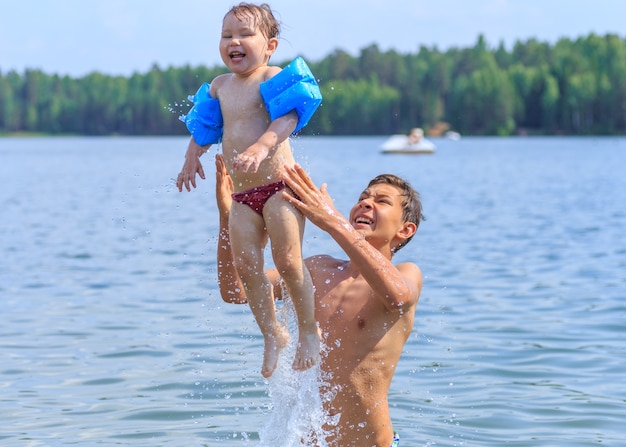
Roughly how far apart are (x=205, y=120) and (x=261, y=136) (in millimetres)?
377

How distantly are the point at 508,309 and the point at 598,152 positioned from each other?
212ft

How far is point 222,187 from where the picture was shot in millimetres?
5457

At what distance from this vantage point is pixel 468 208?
2888cm

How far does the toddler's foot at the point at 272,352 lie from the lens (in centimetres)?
515

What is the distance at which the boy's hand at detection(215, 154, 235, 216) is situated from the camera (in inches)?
213

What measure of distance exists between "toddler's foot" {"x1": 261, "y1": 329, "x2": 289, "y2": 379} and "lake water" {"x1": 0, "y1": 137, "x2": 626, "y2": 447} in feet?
3.09

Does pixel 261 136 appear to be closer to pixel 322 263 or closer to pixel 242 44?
pixel 242 44

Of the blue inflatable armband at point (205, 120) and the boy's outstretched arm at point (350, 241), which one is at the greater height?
the blue inflatable armband at point (205, 120)

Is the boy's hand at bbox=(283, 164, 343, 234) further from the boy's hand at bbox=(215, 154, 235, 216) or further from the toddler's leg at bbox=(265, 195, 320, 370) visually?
the boy's hand at bbox=(215, 154, 235, 216)

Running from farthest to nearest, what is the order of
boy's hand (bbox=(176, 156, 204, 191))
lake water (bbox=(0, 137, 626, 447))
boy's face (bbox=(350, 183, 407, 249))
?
lake water (bbox=(0, 137, 626, 447)) < boy's face (bbox=(350, 183, 407, 249)) < boy's hand (bbox=(176, 156, 204, 191))

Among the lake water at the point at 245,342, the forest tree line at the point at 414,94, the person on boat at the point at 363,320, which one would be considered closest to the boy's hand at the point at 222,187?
the person on boat at the point at 363,320

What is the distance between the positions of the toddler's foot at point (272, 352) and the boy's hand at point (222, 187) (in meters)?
0.66

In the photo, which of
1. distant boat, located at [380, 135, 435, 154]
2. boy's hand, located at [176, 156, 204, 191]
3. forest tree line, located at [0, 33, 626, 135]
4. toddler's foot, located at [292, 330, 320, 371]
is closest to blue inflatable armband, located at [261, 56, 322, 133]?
boy's hand, located at [176, 156, 204, 191]

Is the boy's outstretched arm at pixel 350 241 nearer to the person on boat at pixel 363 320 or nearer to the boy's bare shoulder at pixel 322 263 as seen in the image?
the person on boat at pixel 363 320
